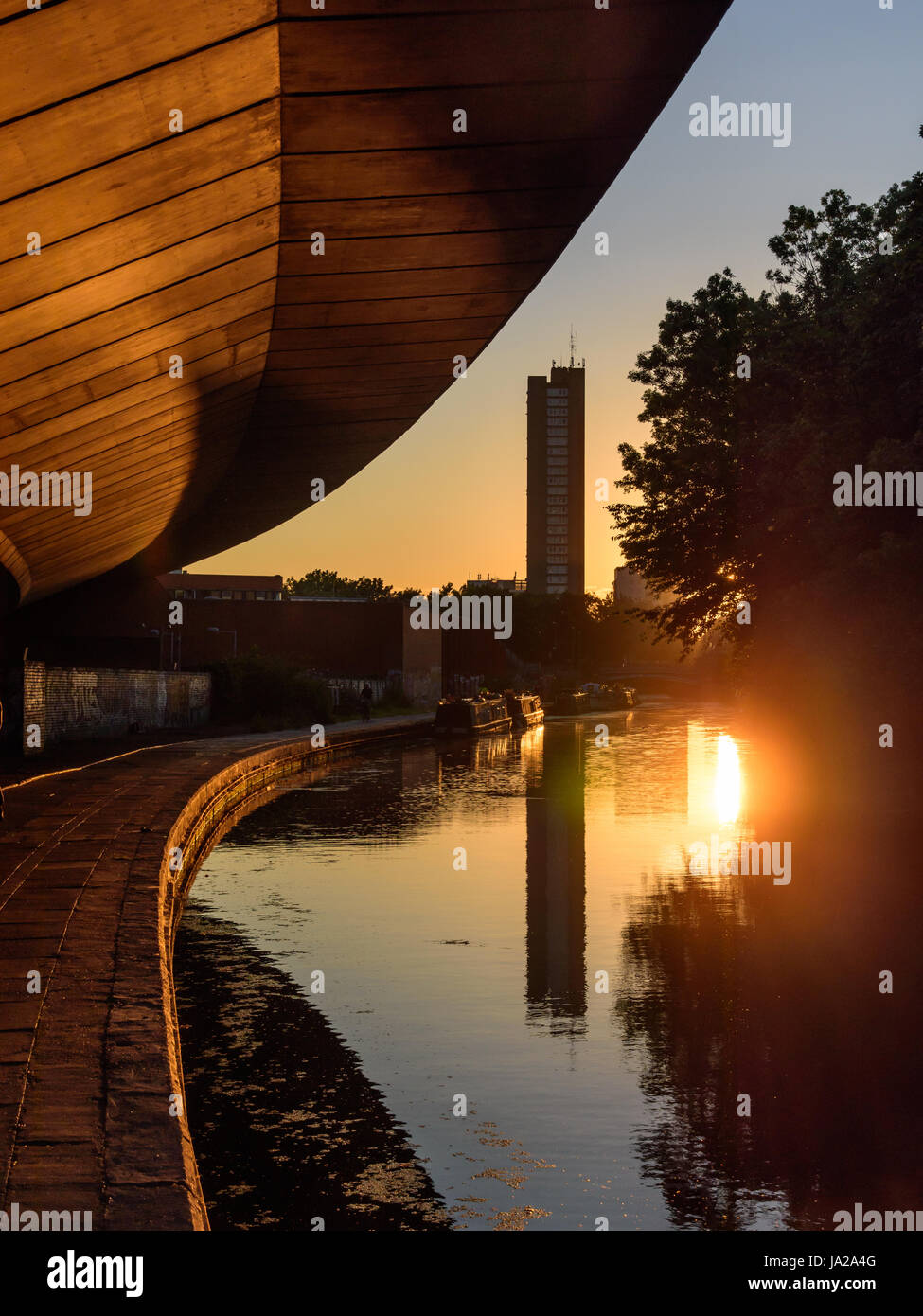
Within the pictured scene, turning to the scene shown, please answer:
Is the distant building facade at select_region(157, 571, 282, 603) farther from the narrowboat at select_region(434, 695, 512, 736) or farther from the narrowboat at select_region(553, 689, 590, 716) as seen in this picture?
the narrowboat at select_region(434, 695, 512, 736)

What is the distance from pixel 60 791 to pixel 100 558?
1334 cm

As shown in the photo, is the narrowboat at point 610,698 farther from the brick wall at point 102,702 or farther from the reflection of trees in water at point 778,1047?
the reflection of trees in water at point 778,1047

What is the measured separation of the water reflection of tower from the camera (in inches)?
416

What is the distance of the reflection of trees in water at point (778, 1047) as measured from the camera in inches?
269

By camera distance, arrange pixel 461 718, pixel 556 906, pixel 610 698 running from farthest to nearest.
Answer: pixel 610 698 < pixel 461 718 < pixel 556 906

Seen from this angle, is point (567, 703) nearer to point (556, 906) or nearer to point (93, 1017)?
point (556, 906)

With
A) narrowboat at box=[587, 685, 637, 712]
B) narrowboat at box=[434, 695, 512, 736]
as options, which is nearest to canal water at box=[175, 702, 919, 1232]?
narrowboat at box=[434, 695, 512, 736]

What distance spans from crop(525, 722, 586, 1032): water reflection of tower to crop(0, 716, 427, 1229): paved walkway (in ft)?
9.67

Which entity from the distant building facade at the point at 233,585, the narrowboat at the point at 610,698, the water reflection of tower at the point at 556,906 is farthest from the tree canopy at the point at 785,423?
the distant building facade at the point at 233,585

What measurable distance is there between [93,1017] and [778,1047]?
448 centimetres

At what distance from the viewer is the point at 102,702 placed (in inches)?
1414

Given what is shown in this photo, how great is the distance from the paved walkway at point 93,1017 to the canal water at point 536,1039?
2.49ft

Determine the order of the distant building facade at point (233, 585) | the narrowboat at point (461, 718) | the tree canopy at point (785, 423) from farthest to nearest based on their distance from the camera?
the distant building facade at point (233, 585)
the narrowboat at point (461, 718)
the tree canopy at point (785, 423)

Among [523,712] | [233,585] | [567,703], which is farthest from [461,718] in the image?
[233,585]
